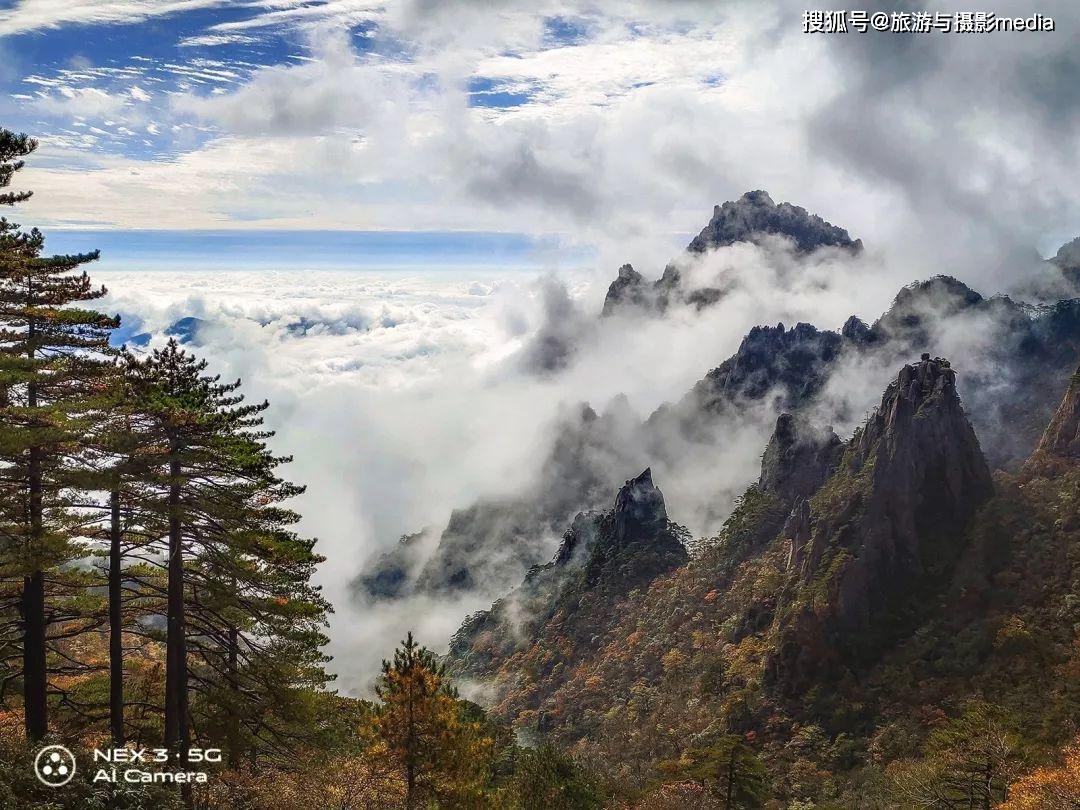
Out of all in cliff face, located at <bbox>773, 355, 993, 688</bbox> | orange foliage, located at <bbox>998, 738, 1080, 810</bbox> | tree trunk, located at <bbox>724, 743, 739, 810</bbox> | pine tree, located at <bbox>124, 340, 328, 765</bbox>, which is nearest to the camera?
pine tree, located at <bbox>124, 340, 328, 765</bbox>

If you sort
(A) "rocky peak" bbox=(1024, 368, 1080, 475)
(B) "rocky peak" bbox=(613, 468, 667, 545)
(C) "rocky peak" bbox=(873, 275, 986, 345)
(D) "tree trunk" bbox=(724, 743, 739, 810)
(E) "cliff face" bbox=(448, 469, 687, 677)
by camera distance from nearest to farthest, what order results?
(D) "tree trunk" bbox=(724, 743, 739, 810)
(A) "rocky peak" bbox=(1024, 368, 1080, 475)
(E) "cliff face" bbox=(448, 469, 687, 677)
(B) "rocky peak" bbox=(613, 468, 667, 545)
(C) "rocky peak" bbox=(873, 275, 986, 345)

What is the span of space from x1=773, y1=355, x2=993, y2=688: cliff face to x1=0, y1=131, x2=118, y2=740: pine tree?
6786cm

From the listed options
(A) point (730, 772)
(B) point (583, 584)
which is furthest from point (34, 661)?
(B) point (583, 584)

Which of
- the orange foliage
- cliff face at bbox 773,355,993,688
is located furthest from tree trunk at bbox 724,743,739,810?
cliff face at bbox 773,355,993,688

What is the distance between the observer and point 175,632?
1070 inches

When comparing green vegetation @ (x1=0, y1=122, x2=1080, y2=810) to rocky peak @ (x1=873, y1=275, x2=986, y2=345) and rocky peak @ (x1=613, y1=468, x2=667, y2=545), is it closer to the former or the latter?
rocky peak @ (x1=613, y1=468, x2=667, y2=545)

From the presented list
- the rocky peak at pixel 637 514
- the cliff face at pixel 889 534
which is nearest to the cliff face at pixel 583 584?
the rocky peak at pixel 637 514

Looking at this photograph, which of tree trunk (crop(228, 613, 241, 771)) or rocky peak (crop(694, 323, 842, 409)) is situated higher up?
rocky peak (crop(694, 323, 842, 409))

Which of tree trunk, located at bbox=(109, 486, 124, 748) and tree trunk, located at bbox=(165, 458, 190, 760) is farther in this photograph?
tree trunk, located at bbox=(165, 458, 190, 760)

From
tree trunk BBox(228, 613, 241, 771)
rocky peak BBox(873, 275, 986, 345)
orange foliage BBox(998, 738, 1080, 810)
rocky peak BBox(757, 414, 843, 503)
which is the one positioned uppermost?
rocky peak BBox(873, 275, 986, 345)

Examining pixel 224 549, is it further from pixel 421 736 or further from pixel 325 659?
pixel 421 736

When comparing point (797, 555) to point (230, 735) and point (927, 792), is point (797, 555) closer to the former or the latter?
point (927, 792)

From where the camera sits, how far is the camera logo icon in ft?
69.2

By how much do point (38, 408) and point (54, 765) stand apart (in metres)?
10.8
